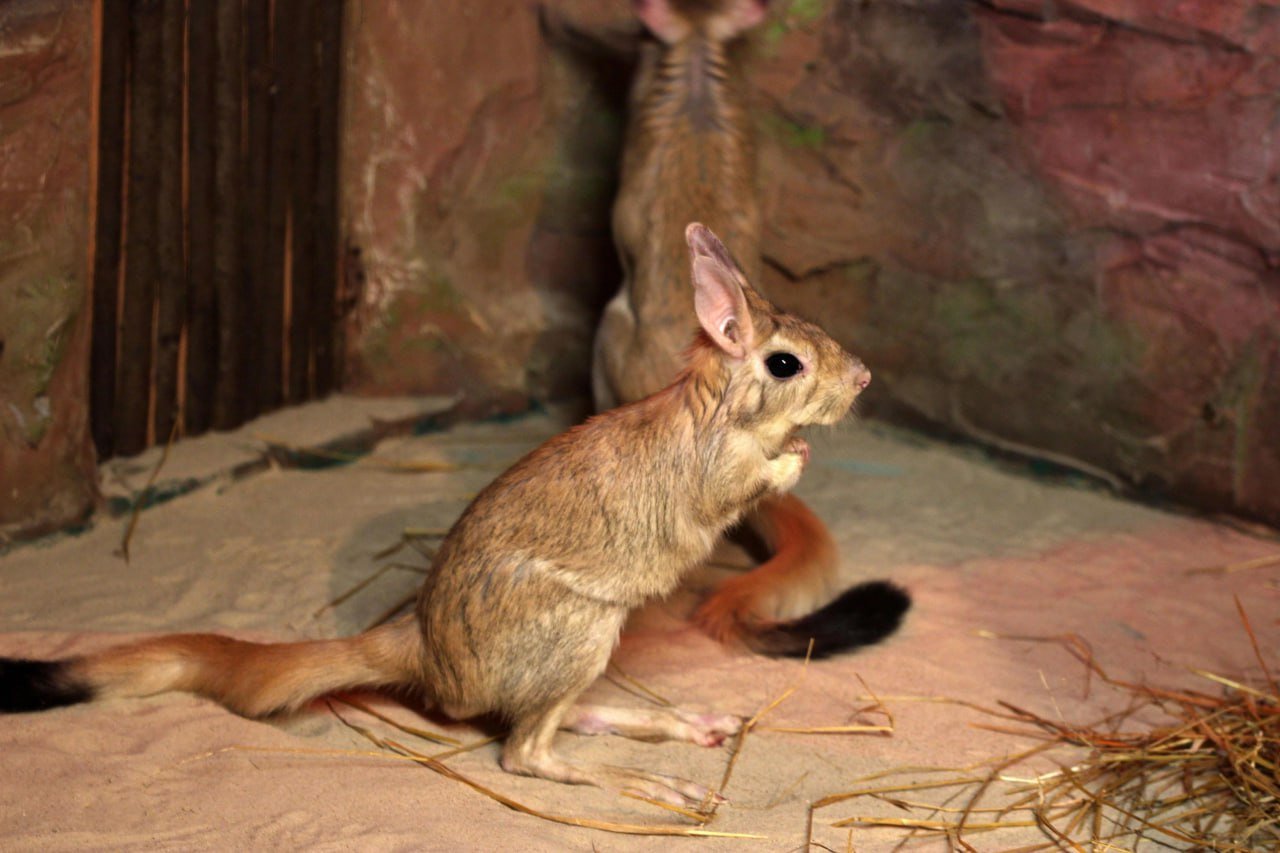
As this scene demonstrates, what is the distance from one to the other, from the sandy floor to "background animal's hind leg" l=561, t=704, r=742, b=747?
0.05 meters

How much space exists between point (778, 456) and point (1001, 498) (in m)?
2.59

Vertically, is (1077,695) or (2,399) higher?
(2,399)

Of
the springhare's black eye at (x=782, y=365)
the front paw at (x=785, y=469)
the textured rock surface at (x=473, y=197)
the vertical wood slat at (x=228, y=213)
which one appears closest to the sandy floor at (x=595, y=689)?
the vertical wood slat at (x=228, y=213)

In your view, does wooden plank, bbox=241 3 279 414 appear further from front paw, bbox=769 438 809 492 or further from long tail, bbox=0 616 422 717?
front paw, bbox=769 438 809 492

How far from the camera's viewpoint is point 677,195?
525 cm

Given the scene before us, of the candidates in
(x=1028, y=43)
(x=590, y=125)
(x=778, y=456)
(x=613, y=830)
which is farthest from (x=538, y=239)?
(x=613, y=830)

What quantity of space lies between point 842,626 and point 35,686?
91.9 inches

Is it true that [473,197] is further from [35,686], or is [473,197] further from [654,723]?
[35,686]

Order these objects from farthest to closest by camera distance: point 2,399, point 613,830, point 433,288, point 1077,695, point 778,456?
point 433,288, point 2,399, point 1077,695, point 778,456, point 613,830

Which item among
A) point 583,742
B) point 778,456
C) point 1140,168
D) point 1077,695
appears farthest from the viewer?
point 1140,168

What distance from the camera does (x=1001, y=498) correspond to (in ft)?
18.9

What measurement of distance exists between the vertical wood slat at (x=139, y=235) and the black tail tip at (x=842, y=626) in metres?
2.58

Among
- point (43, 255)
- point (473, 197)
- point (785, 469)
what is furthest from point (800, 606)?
point (473, 197)

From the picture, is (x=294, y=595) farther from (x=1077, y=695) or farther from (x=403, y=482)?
(x=1077, y=695)
